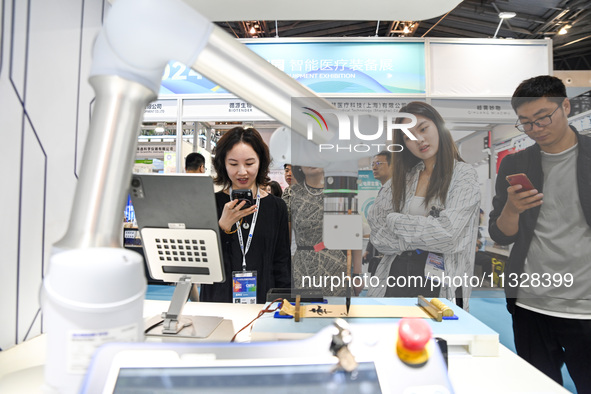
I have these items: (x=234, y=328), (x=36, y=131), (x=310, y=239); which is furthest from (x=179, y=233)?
(x=310, y=239)

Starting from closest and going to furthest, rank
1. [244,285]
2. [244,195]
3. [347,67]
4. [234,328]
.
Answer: [234,328], [244,285], [244,195], [347,67]

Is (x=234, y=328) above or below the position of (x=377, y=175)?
below

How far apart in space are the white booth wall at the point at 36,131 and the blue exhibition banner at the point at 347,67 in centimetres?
236

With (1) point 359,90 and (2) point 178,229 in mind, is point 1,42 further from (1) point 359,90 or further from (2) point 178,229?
(1) point 359,90

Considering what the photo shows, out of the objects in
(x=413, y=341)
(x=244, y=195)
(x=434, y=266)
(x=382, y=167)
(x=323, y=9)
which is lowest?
(x=434, y=266)

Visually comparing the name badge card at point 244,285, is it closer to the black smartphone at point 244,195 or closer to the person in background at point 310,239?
the person in background at point 310,239

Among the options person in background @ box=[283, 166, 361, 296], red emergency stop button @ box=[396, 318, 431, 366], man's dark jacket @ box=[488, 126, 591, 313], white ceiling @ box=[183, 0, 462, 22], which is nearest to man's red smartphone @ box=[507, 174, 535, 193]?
man's dark jacket @ box=[488, 126, 591, 313]

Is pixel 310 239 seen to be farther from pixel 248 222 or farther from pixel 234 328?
pixel 234 328

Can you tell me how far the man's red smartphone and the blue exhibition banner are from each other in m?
1.86

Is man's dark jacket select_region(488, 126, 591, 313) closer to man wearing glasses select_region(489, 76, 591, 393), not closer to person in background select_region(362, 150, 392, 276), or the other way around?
man wearing glasses select_region(489, 76, 591, 393)

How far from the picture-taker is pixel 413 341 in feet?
1.20

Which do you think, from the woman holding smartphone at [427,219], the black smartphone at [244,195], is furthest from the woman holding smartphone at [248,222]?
the woman holding smartphone at [427,219]

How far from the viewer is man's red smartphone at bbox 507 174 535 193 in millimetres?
1709

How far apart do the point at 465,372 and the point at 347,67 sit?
305cm
